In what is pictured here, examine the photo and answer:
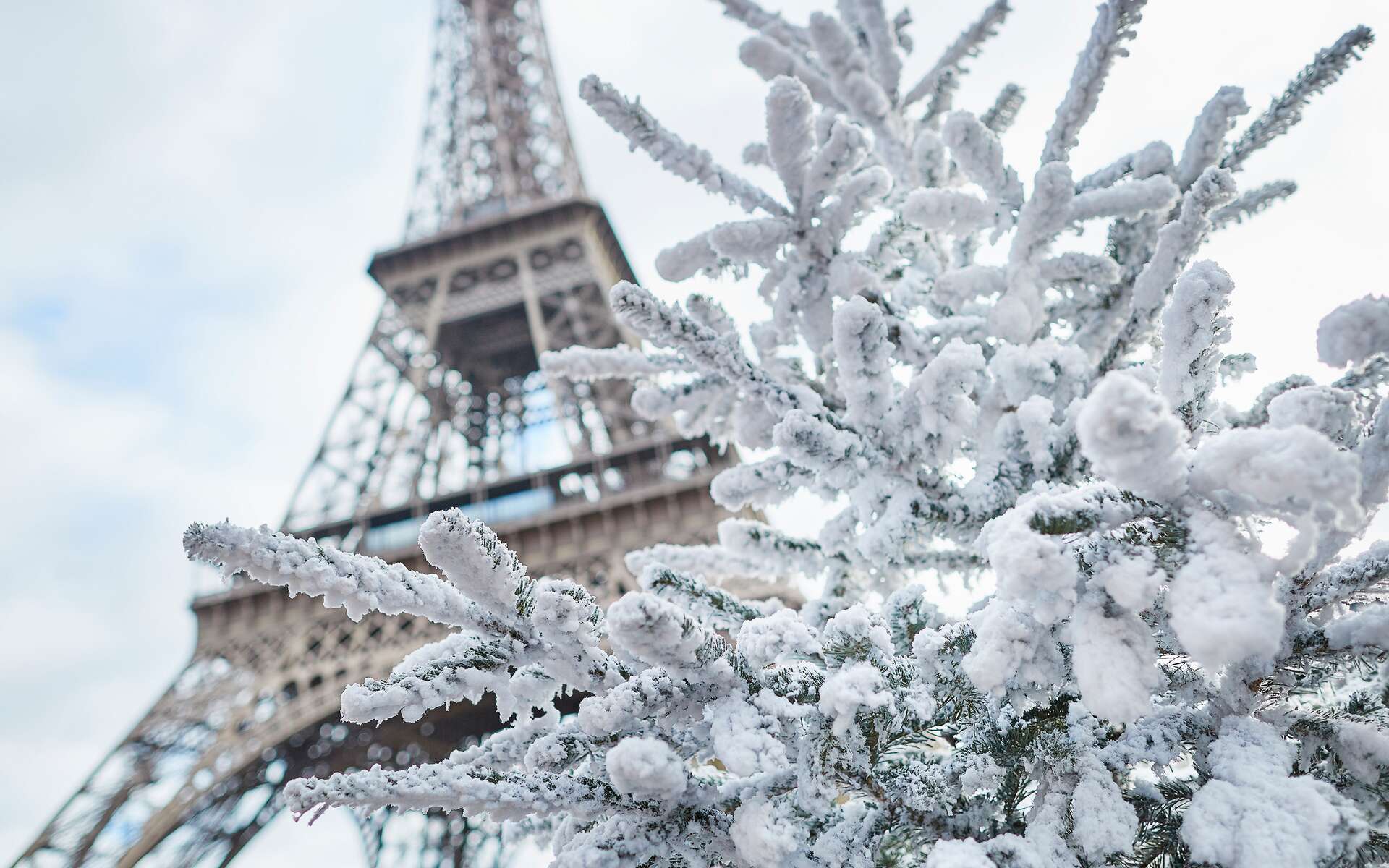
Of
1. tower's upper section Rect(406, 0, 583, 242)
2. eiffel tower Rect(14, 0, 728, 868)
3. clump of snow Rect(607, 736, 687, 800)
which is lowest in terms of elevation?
clump of snow Rect(607, 736, 687, 800)

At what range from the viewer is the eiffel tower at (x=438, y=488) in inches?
340

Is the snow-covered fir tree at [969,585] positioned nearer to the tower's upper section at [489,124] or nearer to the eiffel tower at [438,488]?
the eiffel tower at [438,488]

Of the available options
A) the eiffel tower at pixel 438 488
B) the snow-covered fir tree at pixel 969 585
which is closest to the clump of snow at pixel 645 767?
the snow-covered fir tree at pixel 969 585

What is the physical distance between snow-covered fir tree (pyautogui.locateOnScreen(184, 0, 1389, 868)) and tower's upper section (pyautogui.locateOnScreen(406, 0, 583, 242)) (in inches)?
562

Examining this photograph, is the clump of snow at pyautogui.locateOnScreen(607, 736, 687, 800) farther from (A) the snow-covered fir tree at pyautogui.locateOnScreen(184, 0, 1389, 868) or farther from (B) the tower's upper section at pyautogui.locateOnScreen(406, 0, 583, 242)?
(B) the tower's upper section at pyautogui.locateOnScreen(406, 0, 583, 242)

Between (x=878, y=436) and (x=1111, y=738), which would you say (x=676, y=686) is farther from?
(x=1111, y=738)

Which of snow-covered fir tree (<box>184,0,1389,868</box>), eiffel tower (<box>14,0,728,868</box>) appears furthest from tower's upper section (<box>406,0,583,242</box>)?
snow-covered fir tree (<box>184,0,1389,868</box>)

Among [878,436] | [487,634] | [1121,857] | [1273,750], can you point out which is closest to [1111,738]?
[1121,857]

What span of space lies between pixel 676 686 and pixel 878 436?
1.87ft

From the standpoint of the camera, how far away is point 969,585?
1.82 meters

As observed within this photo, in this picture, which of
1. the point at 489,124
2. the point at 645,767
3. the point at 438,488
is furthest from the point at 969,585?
the point at 489,124

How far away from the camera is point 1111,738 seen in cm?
118

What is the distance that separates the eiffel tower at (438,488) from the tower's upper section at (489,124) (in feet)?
0.22

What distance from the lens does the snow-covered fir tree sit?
764 millimetres
